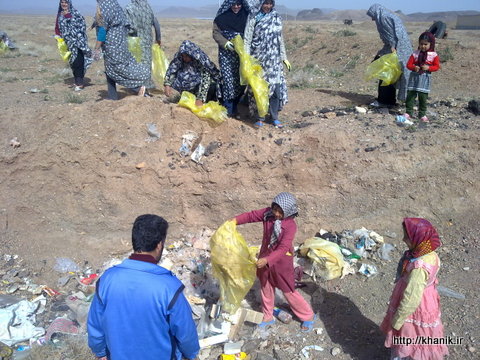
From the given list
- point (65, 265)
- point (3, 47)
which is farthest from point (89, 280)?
point (3, 47)

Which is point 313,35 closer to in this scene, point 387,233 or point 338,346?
point 387,233

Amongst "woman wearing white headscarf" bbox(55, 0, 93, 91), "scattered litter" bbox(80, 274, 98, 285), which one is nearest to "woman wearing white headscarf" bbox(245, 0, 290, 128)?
"scattered litter" bbox(80, 274, 98, 285)

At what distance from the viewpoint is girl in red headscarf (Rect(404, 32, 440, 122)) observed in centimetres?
520

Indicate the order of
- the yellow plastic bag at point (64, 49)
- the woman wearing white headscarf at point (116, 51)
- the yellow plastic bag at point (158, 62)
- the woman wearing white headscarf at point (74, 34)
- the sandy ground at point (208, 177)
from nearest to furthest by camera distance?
the sandy ground at point (208, 177) → the woman wearing white headscarf at point (116, 51) → the yellow plastic bag at point (158, 62) → the woman wearing white headscarf at point (74, 34) → the yellow plastic bag at point (64, 49)

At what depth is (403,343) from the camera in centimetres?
260

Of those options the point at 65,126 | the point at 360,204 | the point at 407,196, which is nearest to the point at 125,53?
the point at 65,126

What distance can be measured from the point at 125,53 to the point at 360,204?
415 cm

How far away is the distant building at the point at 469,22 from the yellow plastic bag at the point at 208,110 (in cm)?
3122

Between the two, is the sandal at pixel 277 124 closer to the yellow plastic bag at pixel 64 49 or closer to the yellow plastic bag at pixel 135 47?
the yellow plastic bag at pixel 135 47

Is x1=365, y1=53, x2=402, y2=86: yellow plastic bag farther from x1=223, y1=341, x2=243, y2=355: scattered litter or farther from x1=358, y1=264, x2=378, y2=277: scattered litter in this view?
x1=223, y1=341, x2=243, y2=355: scattered litter

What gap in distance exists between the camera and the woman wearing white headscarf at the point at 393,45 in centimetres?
596

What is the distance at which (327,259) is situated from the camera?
12.8ft

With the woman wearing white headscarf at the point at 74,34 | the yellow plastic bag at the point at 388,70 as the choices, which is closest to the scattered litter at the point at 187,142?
the yellow plastic bag at the point at 388,70

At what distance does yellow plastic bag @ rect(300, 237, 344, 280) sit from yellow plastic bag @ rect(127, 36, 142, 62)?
430 cm
